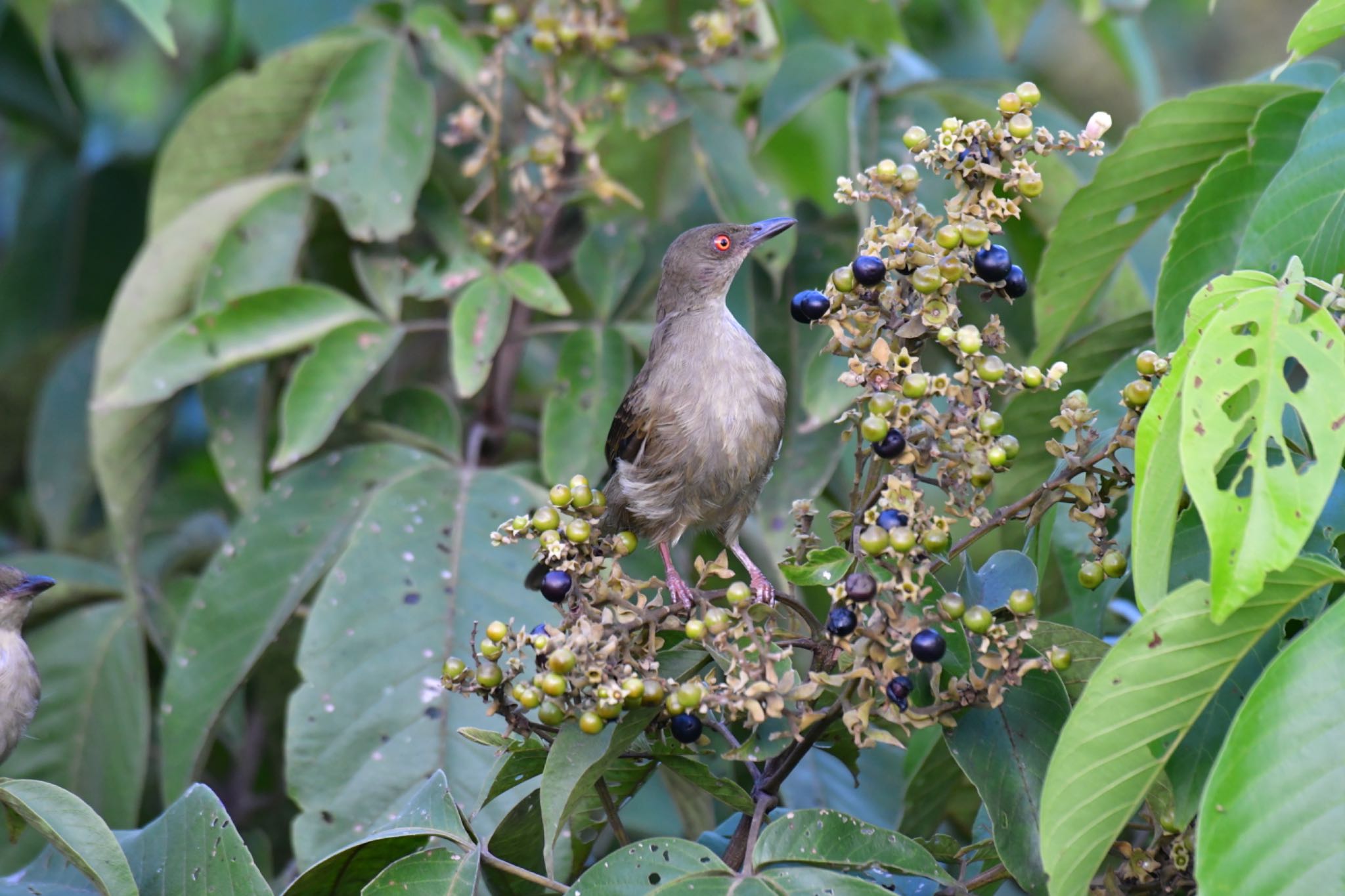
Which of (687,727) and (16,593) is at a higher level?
(687,727)

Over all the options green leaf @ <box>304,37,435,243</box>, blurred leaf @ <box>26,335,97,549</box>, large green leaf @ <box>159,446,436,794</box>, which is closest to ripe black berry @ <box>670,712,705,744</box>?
large green leaf @ <box>159,446,436,794</box>

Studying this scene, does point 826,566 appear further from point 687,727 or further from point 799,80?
point 799,80

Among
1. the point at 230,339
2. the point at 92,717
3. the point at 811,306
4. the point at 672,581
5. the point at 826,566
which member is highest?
the point at 811,306

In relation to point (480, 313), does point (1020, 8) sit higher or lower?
higher

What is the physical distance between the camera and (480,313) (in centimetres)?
327

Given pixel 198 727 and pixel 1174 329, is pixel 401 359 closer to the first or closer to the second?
pixel 198 727

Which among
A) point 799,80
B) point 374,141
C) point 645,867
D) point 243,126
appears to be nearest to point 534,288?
point 374,141

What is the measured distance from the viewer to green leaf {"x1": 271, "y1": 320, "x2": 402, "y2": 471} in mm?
3234

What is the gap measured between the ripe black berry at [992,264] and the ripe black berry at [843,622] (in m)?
0.49

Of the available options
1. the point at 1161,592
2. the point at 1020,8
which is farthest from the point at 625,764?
the point at 1020,8

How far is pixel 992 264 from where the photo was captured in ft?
5.67

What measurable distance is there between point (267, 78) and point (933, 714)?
3099 millimetres

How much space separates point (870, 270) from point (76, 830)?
147cm

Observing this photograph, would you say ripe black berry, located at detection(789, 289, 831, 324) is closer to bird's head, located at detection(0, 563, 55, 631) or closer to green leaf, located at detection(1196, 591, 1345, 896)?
green leaf, located at detection(1196, 591, 1345, 896)
